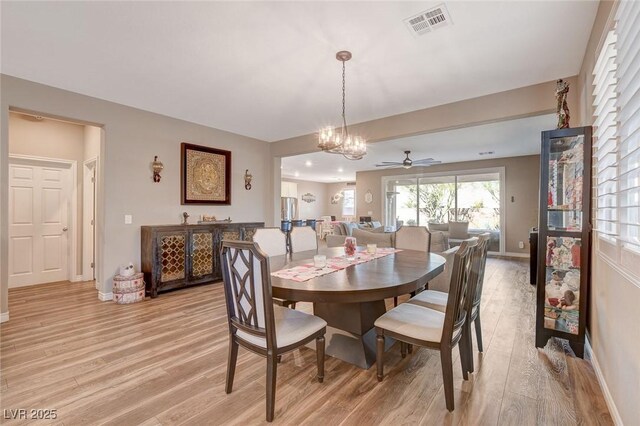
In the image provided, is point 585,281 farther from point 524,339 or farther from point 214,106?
point 214,106

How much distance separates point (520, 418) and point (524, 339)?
1210 mm

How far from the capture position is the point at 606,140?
6.15 feet

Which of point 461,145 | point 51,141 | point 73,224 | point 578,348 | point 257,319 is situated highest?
point 461,145

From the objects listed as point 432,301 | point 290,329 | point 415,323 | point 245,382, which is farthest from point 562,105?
point 245,382

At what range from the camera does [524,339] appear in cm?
265

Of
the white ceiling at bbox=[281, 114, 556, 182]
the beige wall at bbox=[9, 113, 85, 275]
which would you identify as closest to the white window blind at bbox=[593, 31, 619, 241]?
the white ceiling at bbox=[281, 114, 556, 182]

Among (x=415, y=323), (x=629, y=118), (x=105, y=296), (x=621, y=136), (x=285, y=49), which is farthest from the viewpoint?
(x=105, y=296)

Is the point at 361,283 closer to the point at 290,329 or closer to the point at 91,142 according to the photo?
the point at 290,329

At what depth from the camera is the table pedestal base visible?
88.7 inches

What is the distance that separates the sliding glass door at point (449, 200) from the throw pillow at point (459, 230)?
569mm

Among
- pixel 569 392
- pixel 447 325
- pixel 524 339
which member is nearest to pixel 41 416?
pixel 447 325

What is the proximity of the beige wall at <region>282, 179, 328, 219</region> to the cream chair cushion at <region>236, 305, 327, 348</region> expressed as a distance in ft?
35.1

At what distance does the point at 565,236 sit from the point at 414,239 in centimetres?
150

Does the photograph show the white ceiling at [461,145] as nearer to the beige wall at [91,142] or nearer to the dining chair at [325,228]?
the dining chair at [325,228]
